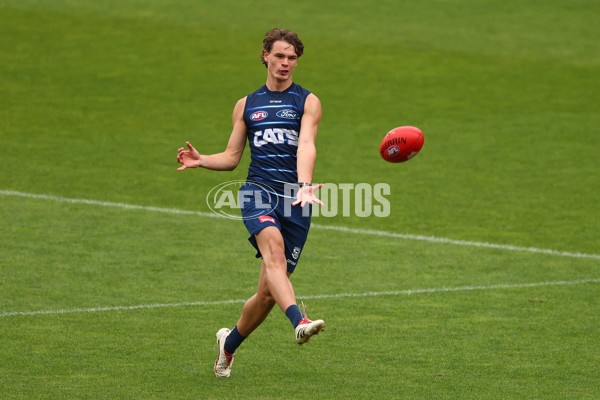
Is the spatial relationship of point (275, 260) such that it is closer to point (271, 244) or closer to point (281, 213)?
point (271, 244)

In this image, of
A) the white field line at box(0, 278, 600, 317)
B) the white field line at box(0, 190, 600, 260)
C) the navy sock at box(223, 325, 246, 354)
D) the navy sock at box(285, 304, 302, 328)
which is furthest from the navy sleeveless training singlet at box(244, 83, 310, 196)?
the white field line at box(0, 190, 600, 260)

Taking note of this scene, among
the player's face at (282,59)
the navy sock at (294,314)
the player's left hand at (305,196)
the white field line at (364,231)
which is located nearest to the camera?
the navy sock at (294,314)

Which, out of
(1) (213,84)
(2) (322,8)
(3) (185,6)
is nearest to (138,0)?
(3) (185,6)

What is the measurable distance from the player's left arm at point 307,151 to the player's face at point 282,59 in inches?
10.9

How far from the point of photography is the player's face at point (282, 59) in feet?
24.3

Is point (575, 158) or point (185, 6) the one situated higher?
point (185, 6)

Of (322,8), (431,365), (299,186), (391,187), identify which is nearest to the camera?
(299,186)

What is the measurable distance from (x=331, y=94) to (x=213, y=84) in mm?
2902

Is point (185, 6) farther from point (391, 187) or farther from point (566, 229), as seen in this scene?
point (566, 229)

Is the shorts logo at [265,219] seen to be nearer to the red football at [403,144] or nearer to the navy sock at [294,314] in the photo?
the navy sock at [294,314]

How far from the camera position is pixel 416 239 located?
13055 mm

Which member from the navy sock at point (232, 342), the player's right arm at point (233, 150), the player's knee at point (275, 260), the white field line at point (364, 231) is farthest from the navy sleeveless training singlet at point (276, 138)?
the white field line at point (364, 231)

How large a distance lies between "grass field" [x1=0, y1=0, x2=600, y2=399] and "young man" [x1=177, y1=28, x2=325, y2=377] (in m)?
0.68

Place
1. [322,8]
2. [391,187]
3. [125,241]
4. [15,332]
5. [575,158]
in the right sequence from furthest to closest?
[322,8]
[575,158]
[391,187]
[125,241]
[15,332]
